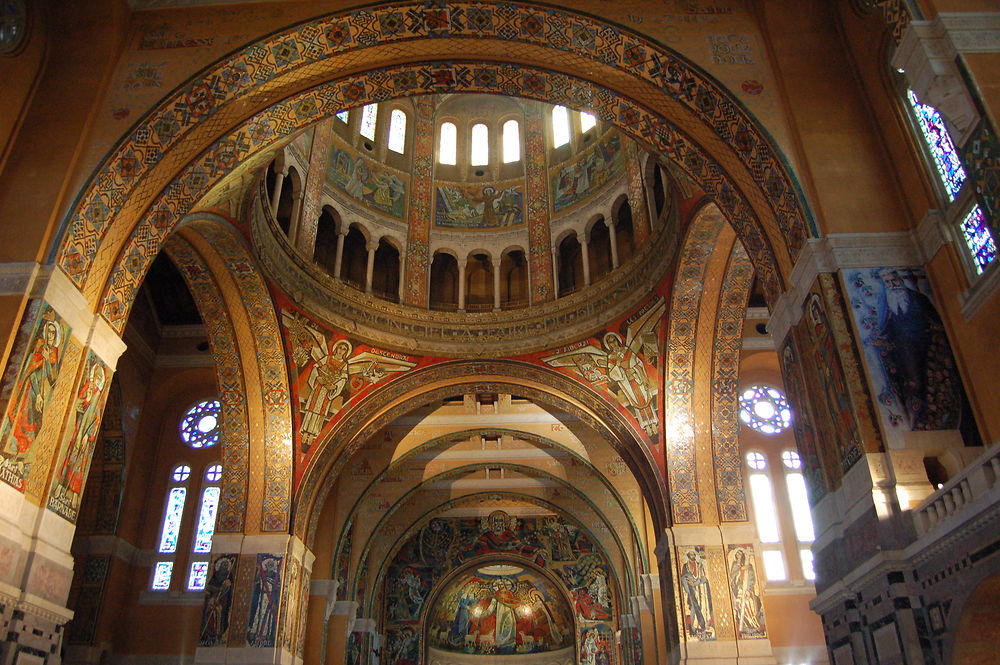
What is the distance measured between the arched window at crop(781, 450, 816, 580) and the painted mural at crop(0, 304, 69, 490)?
13445 millimetres

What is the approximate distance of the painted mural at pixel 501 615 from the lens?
92.7 ft

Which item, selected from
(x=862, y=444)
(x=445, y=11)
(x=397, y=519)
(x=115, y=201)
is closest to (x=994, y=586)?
(x=862, y=444)

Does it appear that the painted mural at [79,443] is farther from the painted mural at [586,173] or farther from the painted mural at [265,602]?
the painted mural at [586,173]

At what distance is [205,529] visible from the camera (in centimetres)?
1677

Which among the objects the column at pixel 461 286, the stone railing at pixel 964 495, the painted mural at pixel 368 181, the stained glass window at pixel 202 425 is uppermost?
the painted mural at pixel 368 181

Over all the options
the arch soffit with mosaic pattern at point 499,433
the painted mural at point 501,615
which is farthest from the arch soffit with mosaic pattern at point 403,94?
the painted mural at point 501,615

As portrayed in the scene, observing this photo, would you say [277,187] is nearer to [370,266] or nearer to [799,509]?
[370,266]

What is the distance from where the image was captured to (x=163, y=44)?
9477 mm

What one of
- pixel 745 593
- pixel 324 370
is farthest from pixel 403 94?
pixel 745 593

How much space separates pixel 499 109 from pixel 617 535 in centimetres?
1178

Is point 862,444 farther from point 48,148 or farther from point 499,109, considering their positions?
point 499,109

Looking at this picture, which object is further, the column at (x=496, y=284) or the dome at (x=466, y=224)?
the column at (x=496, y=284)

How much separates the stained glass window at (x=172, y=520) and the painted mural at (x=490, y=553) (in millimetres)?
9820

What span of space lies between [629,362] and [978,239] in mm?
9524
